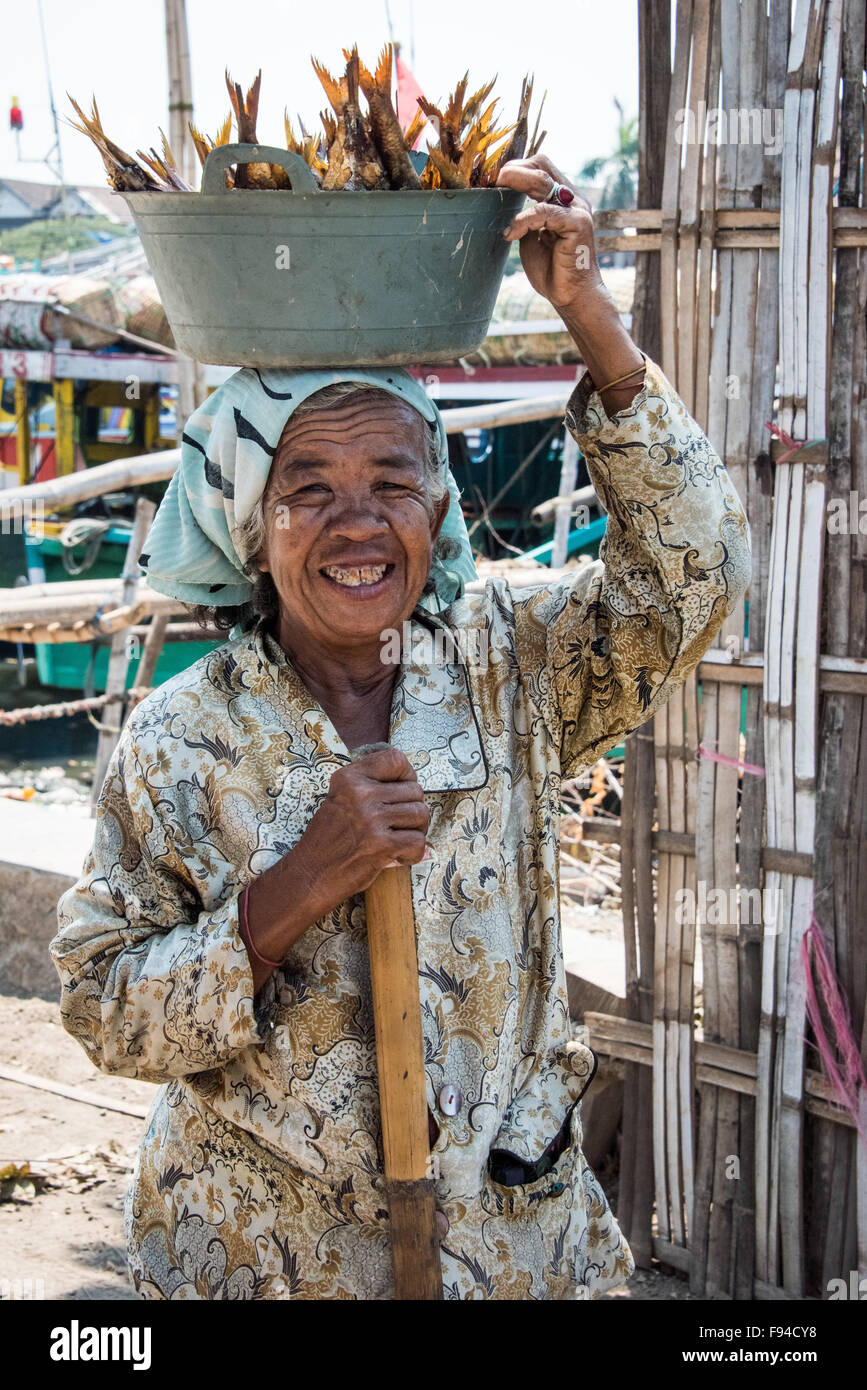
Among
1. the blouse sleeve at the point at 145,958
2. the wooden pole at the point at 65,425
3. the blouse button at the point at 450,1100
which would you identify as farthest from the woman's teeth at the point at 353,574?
the wooden pole at the point at 65,425

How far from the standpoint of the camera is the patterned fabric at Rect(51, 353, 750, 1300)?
1.65 metres

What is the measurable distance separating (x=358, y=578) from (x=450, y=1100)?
2.26 feet

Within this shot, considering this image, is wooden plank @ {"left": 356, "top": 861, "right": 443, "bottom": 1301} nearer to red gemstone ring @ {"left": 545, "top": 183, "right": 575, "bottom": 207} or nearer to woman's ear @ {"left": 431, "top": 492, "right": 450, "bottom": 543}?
woman's ear @ {"left": 431, "top": 492, "right": 450, "bottom": 543}

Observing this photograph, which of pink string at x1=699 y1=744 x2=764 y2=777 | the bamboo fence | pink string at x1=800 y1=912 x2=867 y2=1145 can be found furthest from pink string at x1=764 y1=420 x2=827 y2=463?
pink string at x1=800 y1=912 x2=867 y2=1145

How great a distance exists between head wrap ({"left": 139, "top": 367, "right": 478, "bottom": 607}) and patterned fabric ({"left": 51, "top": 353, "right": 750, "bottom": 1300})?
122mm

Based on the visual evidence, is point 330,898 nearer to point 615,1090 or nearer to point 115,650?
point 615,1090

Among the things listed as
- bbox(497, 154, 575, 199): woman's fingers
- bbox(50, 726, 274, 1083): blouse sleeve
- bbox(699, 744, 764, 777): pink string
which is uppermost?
bbox(497, 154, 575, 199): woman's fingers

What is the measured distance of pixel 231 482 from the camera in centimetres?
177

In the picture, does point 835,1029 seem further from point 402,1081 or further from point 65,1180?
point 65,1180

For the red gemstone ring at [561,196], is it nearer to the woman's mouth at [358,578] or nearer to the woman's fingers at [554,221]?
the woman's fingers at [554,221]

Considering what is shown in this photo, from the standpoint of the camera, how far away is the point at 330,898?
1.54m

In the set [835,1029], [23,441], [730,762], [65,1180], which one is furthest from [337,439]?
[23,441]

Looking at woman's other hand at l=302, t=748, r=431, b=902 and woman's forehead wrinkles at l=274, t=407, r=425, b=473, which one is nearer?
woman's other hand at l=302, t=748, r=431, b=902
